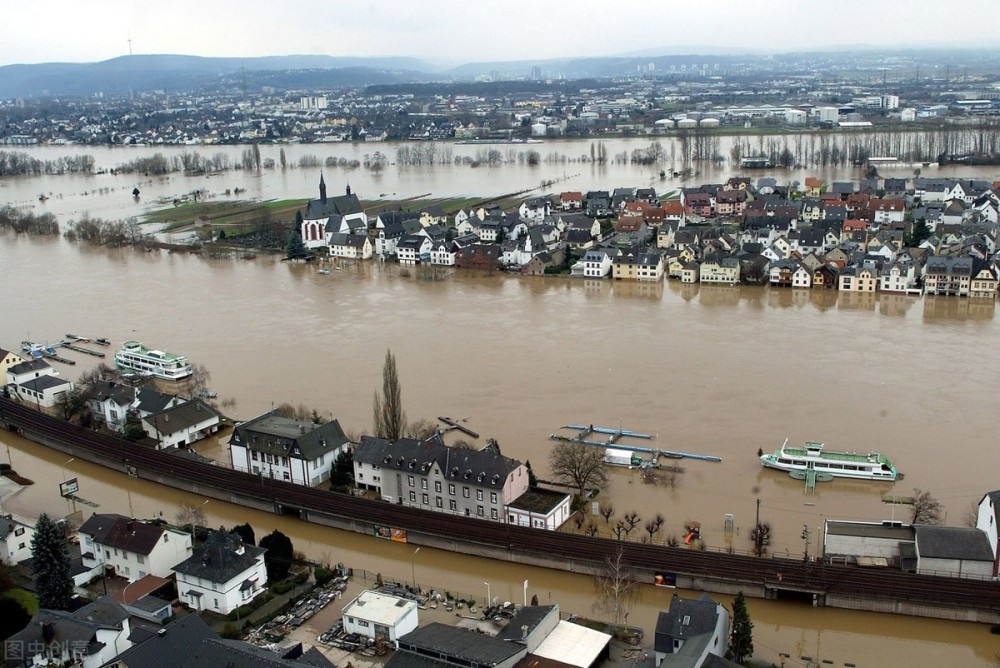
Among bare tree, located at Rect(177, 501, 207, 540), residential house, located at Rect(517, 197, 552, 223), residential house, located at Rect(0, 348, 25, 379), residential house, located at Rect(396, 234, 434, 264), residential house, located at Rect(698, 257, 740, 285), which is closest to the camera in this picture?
bare tree, located at Rect(177, 501, 207, 540)

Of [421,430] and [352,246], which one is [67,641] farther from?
[352,246]

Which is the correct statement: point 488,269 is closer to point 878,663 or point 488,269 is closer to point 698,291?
point 698,291

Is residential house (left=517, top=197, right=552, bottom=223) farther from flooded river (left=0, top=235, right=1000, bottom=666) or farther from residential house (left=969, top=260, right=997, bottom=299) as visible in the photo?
residential house (left=969, top=260, right=997, bottom=299)

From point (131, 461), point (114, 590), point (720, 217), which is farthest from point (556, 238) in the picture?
point (114, 590)

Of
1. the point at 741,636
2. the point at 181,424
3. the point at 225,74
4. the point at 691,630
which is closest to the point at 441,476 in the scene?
the point at 691,630

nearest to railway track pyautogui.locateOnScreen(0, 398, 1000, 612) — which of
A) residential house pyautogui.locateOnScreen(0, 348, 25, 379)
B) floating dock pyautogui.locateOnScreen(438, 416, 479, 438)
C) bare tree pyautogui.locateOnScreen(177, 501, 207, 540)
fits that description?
bare tree pyautogui.locateOnScreen(177, 501, 207, 540)

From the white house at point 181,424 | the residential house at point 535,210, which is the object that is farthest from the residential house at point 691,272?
the white house at point 181,424
